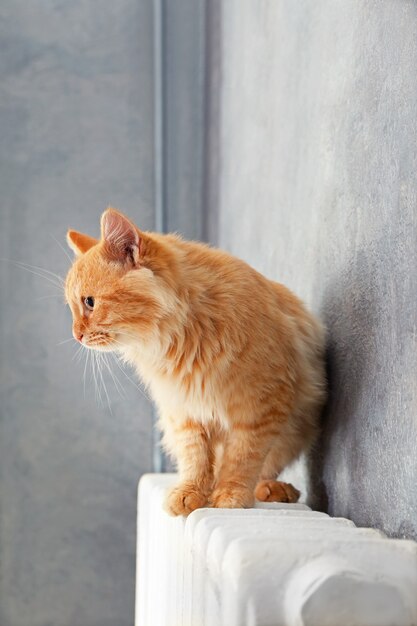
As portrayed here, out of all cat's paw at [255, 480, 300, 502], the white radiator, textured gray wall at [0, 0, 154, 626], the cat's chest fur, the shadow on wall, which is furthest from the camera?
textured gray wall at [0, 0, 154, 626]

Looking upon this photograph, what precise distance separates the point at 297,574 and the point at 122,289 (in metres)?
0.64

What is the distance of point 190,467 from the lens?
1357 mm

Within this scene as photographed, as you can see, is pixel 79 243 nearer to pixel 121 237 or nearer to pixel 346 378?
pixel 121 237

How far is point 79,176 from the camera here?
8.76 feet

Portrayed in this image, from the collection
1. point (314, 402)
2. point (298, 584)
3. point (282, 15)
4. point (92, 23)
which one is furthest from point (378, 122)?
point (92, 23)

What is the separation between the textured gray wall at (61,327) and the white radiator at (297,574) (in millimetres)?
1618

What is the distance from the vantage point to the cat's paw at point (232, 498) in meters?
1.24

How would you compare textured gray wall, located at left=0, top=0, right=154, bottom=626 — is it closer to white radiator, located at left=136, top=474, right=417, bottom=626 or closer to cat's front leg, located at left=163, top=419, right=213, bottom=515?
cat's front leg, located at left=163, top=419, right=213, bottom=515

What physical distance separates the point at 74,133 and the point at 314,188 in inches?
54.1

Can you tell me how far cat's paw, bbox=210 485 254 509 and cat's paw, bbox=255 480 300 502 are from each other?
187 millimetres

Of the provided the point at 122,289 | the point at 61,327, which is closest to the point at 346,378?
the point at 122,289

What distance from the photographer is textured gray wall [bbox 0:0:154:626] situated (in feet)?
8.58

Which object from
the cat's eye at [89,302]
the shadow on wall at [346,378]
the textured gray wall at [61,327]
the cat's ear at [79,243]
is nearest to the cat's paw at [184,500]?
the shadow on wall at [346,378]

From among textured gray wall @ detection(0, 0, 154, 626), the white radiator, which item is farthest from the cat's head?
textured gray wall @ detection(0, 0, 154, 626)
